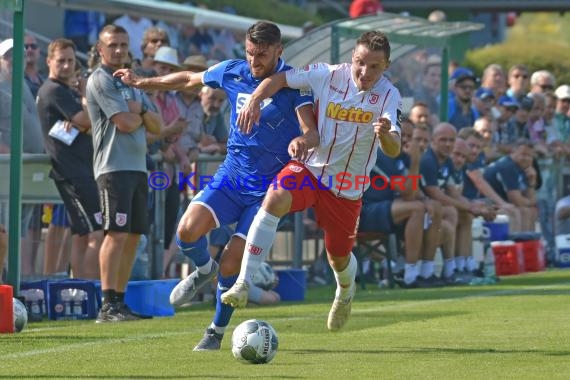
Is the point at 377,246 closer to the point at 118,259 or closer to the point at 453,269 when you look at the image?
the point at 453,269

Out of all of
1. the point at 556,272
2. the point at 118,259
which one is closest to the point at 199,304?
the point at 118,259

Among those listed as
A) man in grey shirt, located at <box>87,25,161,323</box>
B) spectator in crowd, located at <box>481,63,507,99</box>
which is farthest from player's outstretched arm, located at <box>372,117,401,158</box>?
spectator in crowd, located at <box>481,63,507,99</box>

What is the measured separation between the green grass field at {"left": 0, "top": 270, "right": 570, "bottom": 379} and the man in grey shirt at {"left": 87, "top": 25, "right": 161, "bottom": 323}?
493 mm

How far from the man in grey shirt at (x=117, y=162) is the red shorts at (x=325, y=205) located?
8.42 feet

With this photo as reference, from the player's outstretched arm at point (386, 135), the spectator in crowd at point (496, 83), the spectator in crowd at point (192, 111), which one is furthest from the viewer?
the spectator in crowd at point (496, 83)

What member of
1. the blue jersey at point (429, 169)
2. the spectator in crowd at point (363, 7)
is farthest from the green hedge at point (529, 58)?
the blue jersey at point (429, 169)

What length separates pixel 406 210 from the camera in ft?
57.9

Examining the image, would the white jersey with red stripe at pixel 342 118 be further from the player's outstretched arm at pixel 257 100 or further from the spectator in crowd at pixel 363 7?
the spectator in crowd at pixel 363 7

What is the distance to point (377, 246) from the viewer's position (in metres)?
18.2

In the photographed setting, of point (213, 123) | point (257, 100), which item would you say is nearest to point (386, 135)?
point (257, 100)

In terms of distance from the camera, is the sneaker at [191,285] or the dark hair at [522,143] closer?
the sneaker at [191,285]

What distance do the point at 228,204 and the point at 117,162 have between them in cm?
252

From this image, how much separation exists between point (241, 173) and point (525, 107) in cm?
1230

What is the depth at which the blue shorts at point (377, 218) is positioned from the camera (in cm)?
1773
